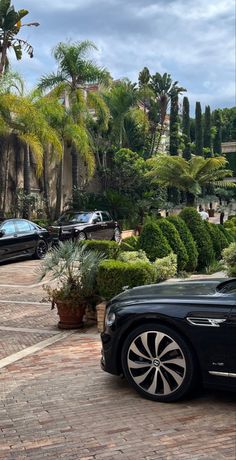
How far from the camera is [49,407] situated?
14.0 feet

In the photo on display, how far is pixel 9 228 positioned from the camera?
48.9ft

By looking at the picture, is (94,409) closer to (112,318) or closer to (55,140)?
(112,318)

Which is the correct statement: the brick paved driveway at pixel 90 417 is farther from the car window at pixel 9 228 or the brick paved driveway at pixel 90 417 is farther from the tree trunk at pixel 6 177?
the tree trunk at pixel 6 177

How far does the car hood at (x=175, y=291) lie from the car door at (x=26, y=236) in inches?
421

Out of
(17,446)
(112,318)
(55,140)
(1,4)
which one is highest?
(1,4)

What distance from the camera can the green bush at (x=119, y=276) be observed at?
6.92m

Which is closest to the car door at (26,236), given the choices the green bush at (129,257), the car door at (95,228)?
the car door at (95,228)

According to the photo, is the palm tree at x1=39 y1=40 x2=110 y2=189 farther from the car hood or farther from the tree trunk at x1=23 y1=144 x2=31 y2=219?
the car hood

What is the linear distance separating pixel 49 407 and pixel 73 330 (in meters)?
3.01

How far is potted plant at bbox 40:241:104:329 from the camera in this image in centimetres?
725

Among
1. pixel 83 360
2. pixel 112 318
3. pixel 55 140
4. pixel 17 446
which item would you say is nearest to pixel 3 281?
pixel 83 360

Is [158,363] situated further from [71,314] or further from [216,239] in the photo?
[216,239]

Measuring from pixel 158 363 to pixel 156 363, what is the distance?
20 mm

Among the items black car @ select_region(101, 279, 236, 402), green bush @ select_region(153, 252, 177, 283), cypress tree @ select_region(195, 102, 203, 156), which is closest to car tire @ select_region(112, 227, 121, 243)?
green bush @ select_region(153, 252, 177, 283)
